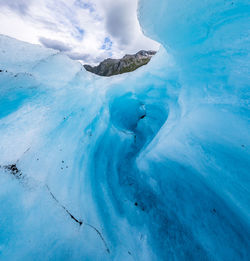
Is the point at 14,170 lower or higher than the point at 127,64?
lower

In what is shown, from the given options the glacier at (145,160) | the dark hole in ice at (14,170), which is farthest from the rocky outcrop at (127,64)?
the dark hole in ice at (14,170)

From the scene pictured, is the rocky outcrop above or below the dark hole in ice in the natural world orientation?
above

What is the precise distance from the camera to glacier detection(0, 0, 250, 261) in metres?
1.59

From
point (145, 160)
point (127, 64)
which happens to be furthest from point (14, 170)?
point (127, 64)

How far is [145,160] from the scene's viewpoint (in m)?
2.60

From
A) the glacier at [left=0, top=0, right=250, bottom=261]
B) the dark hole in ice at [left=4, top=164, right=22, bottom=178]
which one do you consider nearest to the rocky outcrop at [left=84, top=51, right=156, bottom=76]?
the glacier at [left=0, top=0, right=250, bottom=261]

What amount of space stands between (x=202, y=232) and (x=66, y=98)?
380 cm

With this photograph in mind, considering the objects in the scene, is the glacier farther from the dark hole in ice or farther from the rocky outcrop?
the rocky outcrop

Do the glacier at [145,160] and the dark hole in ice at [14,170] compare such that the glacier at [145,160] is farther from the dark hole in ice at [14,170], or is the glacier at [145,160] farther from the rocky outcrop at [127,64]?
the rocky outcrop at [127,64]

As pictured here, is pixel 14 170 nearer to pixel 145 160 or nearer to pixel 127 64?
pixel 145 160

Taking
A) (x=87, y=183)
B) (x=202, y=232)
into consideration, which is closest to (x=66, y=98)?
(x=87, y=183)

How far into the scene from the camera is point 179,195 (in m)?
2.07

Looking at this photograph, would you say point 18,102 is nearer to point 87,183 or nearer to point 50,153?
point 50,153

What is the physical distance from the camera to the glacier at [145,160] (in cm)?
159
